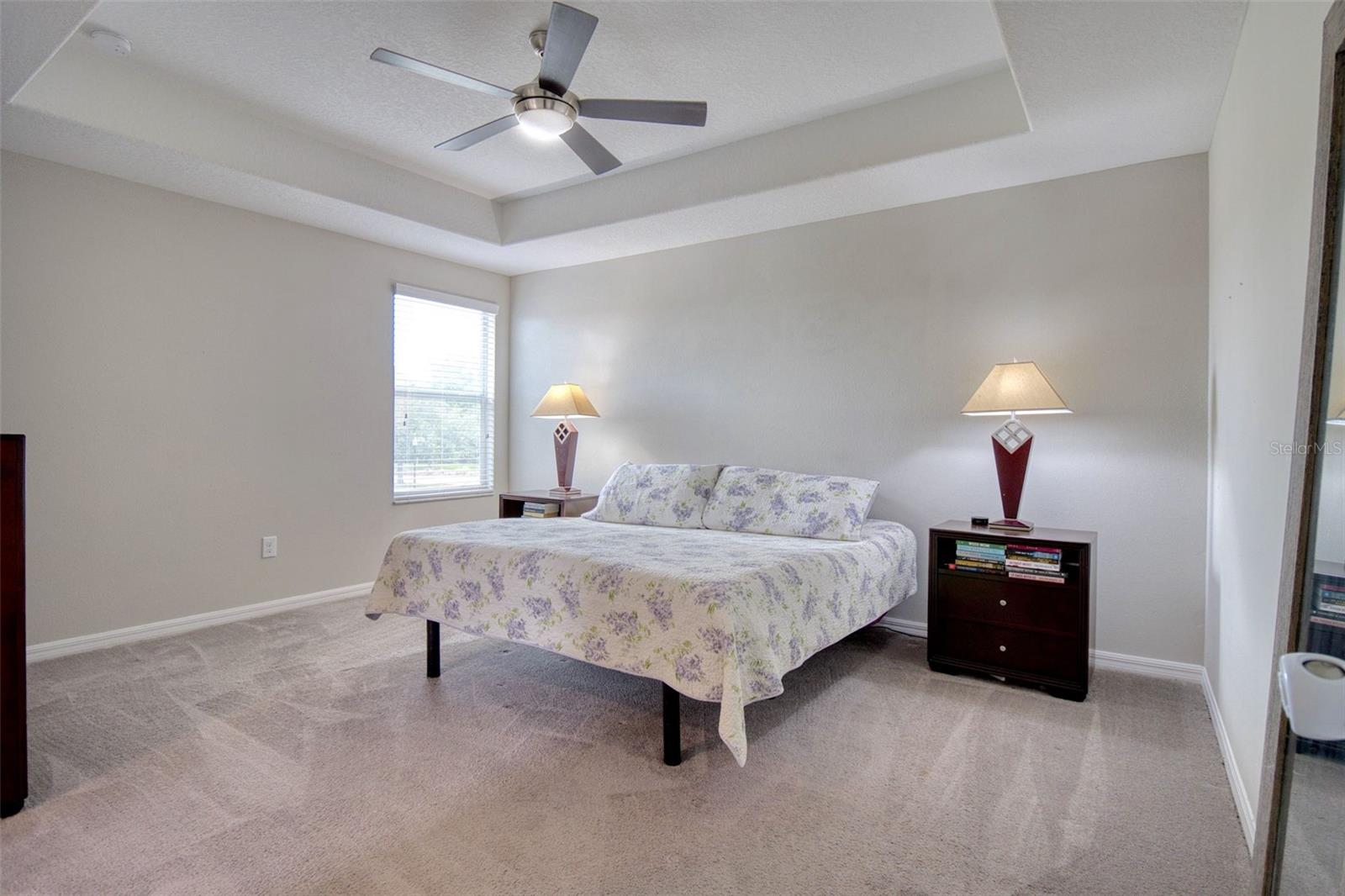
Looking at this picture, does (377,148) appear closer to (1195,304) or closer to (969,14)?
(969,14)

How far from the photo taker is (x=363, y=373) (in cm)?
441

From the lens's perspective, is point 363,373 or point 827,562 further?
point 363,373

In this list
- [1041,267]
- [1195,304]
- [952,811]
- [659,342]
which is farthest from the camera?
[659,342]

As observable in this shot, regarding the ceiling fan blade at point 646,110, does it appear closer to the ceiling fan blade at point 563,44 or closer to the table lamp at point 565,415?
the ceiling fan blade at point 563,44

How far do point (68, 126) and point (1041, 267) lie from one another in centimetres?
438

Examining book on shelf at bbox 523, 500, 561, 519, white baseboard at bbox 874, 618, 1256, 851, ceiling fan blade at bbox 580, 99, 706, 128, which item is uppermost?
ceiling fan blade at bbox 580, 99, 706, 128

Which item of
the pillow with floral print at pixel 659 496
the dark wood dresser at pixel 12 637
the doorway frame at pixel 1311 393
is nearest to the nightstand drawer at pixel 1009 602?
the pillow with floral print at pixel 659 496

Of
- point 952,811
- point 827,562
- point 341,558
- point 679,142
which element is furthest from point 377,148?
point 952,811

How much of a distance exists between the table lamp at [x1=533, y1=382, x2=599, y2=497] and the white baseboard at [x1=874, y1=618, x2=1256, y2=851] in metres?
2.24

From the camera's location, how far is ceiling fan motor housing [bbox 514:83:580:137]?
7.81 feet

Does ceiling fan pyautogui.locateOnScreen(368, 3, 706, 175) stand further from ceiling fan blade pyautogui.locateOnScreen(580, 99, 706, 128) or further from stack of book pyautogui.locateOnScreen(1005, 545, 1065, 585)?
stack of book pyautogui.locateOnScreen(1005, 545, 1065, 585)

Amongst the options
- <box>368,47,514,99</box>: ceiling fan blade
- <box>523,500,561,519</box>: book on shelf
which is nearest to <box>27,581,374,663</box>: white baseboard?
<box>523,500,561,519</box>: book on shelf

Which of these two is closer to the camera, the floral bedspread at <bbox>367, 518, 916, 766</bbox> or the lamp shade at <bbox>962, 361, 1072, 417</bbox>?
the floral bedspread at <bbox>367, 518, 916, 766</bbox>

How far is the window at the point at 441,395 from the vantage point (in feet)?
15.3
